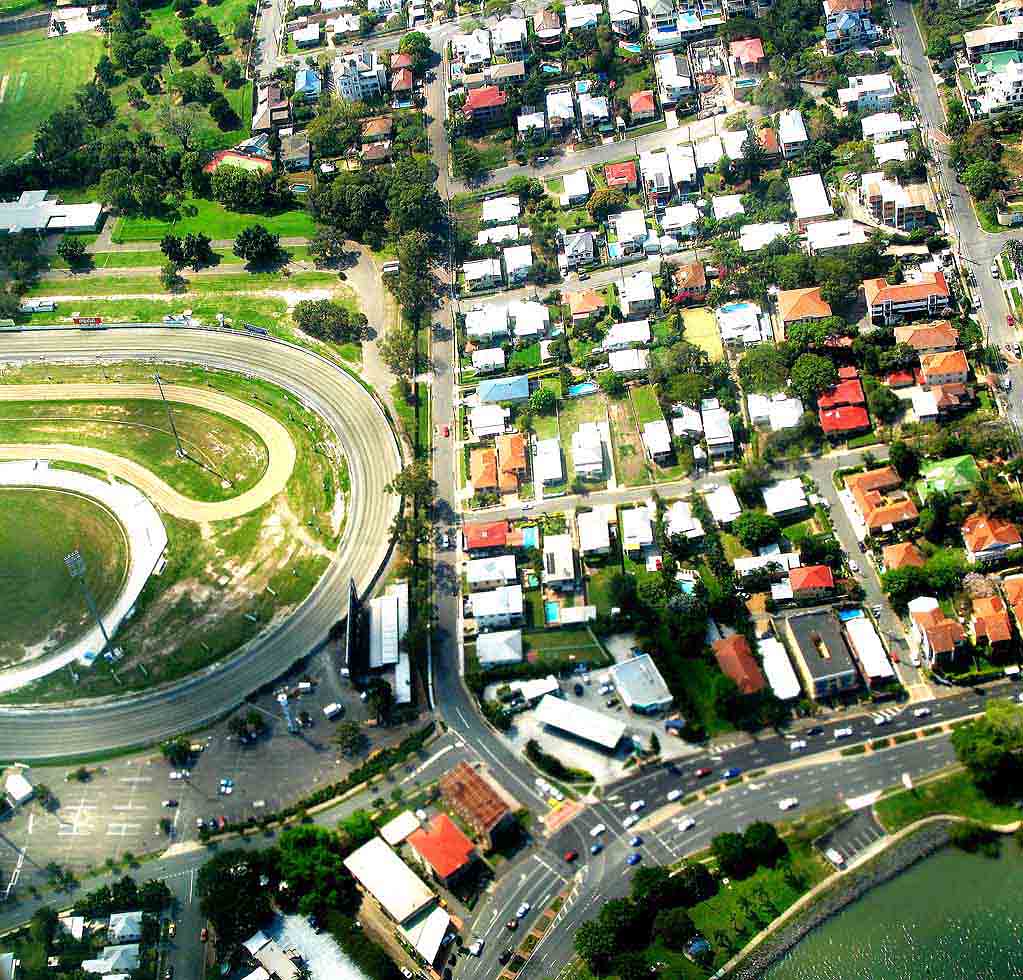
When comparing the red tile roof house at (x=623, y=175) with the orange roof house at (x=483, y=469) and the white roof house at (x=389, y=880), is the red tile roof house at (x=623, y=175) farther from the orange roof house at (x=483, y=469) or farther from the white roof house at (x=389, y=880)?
the white roof house at (x=389, y=880)

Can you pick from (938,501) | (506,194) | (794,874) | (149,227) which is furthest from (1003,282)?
(149,227)

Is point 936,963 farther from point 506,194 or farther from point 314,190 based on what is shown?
point 314,190

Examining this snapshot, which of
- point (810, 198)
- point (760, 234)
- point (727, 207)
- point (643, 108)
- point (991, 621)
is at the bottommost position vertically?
point (991, 621)

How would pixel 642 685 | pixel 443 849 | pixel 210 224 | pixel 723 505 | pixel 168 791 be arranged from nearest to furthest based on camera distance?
pixel 443 849 < pixel 642 685 < pixel 168 791 < pixel 723 505 < pixel 210 224

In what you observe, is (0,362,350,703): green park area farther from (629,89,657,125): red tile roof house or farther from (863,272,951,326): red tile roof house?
(629,89,657,125): red tile roof house

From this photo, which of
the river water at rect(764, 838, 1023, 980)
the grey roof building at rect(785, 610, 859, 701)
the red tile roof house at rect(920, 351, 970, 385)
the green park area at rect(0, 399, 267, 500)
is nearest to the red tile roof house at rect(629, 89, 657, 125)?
the red tile roof house at rect(920, 351, 970, 385)

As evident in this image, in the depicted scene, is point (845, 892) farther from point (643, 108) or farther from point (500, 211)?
point (643, 108)

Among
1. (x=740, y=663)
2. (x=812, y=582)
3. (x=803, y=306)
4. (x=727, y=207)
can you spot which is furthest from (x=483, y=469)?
(x=727, y=207)
